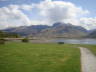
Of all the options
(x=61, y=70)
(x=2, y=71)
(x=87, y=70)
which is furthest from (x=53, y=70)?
(x=2, y=71)

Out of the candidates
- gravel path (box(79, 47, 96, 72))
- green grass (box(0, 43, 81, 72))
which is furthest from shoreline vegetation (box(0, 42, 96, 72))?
gravel path (box(79, 47, 96, 72))

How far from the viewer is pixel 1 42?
50375mm

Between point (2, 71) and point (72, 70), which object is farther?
point (72, 70)

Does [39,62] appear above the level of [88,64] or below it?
above

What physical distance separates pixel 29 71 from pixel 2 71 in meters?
2.08

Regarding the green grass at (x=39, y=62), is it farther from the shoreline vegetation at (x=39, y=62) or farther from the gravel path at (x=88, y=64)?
the gravel path at (x=88, y=64)

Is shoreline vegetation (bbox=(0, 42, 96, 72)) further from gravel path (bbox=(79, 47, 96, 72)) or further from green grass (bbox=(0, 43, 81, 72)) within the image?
gravel path (bbox=(79, 47, 96, 72))

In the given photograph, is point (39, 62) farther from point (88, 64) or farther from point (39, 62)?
point (88, 64)

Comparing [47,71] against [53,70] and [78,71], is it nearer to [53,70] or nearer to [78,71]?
[53,70]

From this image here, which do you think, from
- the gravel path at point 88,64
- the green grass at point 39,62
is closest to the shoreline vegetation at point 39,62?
the green grass at point 39,62

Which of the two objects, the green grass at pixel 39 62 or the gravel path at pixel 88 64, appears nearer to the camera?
the gravel path at pixel 88 64

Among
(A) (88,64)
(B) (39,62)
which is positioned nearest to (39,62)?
(B) (39,62)

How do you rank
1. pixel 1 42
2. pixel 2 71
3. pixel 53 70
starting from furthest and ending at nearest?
1. pixel 1 42
2. pixel 53 70
3. pixel 2 71

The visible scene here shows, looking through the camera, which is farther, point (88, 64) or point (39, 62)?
point (39, 62)
